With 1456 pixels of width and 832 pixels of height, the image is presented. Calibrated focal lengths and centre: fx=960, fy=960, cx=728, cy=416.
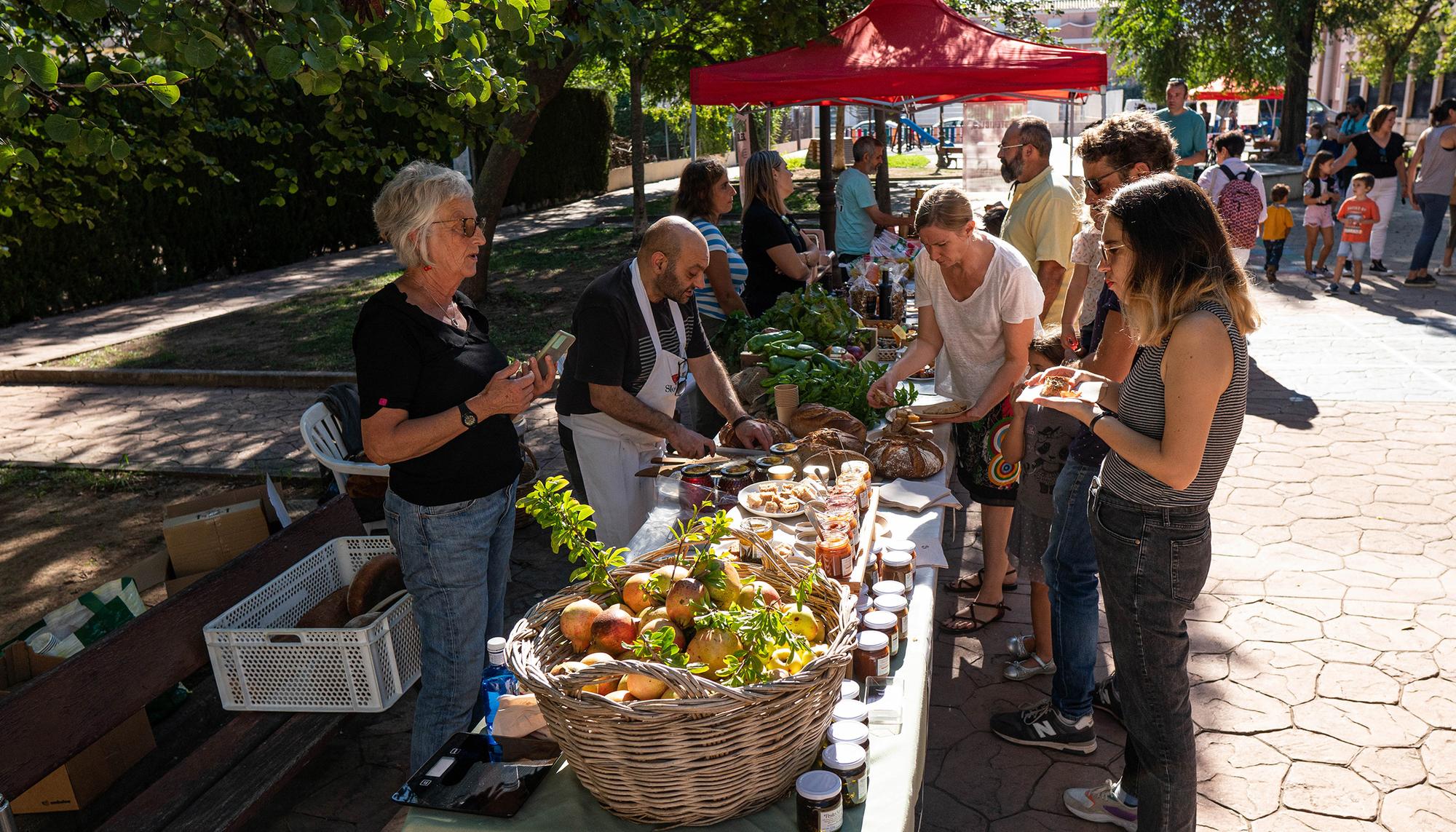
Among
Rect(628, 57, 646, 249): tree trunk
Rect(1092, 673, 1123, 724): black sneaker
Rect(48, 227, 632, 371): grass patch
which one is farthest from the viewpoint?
Rect(628, 57, 646, 249): tree trunk

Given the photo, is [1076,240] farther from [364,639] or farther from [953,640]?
[364,639]

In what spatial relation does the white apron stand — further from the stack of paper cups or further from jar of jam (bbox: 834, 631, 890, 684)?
jar of jam (bbox: 834, 631, 890, 684)

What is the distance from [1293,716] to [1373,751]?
0.28 meters

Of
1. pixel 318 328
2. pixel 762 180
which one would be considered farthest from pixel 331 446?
pixel 318 328

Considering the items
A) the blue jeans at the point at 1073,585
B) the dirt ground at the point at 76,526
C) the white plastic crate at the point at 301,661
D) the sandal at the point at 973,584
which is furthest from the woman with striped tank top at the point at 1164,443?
the dirt ground at the point at 76,526

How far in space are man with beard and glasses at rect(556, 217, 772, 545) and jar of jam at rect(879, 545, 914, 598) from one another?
3.38ft

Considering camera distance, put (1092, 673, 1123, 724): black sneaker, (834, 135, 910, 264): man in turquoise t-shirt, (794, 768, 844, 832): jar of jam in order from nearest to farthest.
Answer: (794, 768, 844, 832): jar of jam → (1092, 673, 1123, 724): black sneaker → (834, 135, 910, 264): man in turquoise t-shirt

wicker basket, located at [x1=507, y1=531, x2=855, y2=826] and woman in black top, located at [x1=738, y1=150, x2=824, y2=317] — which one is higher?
woman in black top, located at [x1=738, y1=150, x2=824, y2=317]

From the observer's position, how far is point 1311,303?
34.7ft

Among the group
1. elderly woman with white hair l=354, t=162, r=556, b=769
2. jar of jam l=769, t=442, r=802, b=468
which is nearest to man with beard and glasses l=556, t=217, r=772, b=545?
jar of jam l=769, t=442, r=802, b=468

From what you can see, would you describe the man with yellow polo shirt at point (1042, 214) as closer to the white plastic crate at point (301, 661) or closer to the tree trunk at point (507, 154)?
the white plastic crate at point (301, 661)

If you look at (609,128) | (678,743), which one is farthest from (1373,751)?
(609,128)

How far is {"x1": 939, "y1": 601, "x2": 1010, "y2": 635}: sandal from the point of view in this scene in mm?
4441

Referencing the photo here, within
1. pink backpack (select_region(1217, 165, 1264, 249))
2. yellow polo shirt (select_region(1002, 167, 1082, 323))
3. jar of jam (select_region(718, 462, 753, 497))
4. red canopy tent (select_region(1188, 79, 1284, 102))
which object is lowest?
jar of jam (select_region(718, 462, 753, 497))
